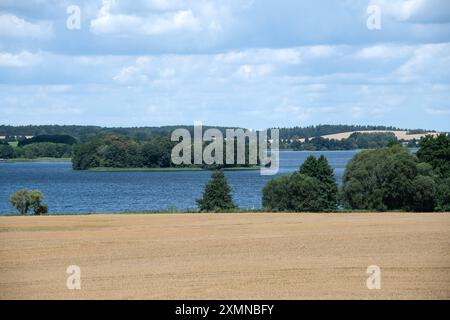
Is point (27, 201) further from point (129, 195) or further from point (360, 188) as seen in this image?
point (129, 195)

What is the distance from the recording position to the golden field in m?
23.4

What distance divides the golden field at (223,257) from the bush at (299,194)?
20.1 m

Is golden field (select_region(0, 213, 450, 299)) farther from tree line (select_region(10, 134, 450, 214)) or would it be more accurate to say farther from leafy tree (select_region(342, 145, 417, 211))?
leafy tree (select_region(342, 145, 417, 211))

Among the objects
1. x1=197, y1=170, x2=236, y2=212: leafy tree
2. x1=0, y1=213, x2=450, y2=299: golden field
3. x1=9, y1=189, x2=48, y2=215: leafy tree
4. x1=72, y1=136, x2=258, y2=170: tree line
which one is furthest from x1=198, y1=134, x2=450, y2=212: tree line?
x1=72, y1=136, x2=258, y2=170: tree line

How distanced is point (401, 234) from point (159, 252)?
493 inches

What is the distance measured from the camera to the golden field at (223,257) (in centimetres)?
2341

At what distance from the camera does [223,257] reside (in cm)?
3095

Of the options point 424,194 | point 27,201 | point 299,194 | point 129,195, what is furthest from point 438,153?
point 129,195

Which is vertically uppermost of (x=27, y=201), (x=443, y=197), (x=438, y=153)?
(x=438, y=153)

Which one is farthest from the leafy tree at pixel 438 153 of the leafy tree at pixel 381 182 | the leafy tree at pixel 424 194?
the leafy tree at pixel 424 194

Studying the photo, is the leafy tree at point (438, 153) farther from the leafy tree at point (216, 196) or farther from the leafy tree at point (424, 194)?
the leafy tree at point (216, 196)

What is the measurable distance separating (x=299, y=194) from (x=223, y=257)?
39.1 m

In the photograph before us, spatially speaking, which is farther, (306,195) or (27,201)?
(306,195)
